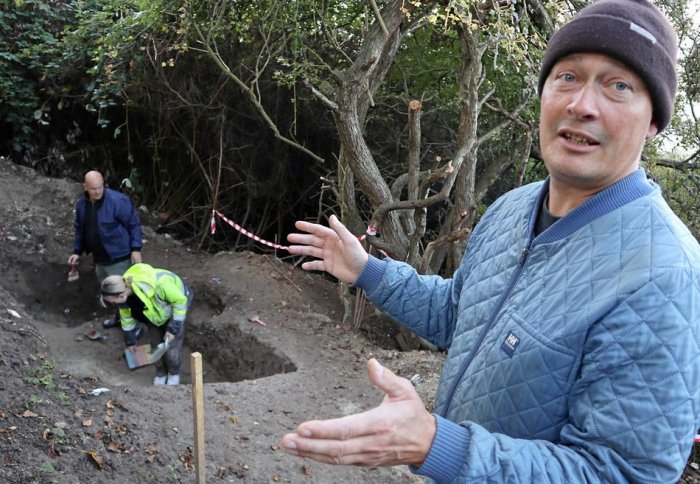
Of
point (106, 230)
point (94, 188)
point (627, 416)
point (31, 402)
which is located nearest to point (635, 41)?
point (627, 416)

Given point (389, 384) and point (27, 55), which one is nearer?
point (389, 384)

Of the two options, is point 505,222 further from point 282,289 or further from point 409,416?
point 282,289

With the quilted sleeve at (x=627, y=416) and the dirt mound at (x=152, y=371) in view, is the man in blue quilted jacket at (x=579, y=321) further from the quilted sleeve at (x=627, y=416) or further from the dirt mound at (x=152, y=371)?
the dirt mound at (x=152, y=371)

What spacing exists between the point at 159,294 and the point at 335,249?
16.5ft

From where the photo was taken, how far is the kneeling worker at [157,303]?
6.73 meters

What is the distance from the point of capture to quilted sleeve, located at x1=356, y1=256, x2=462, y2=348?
6.95 feet

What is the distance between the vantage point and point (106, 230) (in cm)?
785

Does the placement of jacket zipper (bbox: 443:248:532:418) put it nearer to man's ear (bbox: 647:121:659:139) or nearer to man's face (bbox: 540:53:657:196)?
man's face (bbox: 540:53:657:196)

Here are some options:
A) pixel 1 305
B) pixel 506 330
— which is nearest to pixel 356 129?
pixel 1 305

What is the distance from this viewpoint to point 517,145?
27.6 feet

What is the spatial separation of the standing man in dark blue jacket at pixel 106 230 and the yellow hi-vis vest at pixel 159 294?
1185 millimetres

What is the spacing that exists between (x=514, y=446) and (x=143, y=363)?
668 centimetres

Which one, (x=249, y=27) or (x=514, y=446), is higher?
(x=249, y=27)

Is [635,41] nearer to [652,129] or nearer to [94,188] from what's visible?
[652,129]
